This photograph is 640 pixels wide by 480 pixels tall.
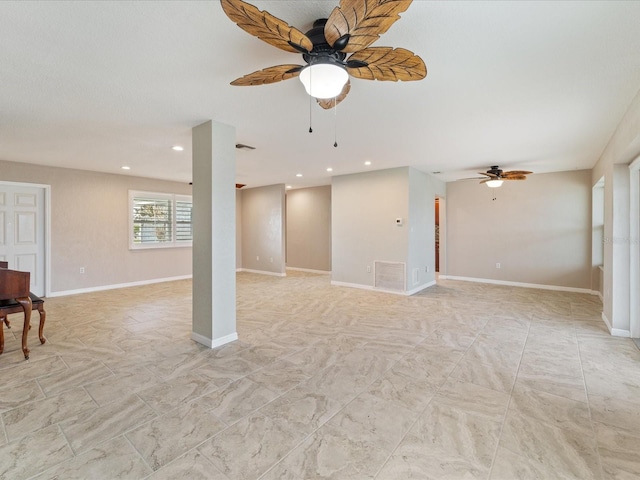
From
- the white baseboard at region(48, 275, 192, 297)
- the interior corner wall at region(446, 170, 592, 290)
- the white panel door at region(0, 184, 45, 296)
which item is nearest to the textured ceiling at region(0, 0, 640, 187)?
the white panel door at region(0, 184, 45, 296)

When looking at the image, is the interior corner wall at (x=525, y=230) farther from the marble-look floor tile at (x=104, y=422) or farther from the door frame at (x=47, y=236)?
the door frame at (x=47, y=236)

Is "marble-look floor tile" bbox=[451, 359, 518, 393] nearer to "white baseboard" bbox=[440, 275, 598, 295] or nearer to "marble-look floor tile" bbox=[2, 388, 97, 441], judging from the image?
"marble-look floor tile" bbox=[2, 388, 97, 441]

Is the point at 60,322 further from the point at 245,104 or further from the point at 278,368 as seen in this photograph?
the point at 245,104

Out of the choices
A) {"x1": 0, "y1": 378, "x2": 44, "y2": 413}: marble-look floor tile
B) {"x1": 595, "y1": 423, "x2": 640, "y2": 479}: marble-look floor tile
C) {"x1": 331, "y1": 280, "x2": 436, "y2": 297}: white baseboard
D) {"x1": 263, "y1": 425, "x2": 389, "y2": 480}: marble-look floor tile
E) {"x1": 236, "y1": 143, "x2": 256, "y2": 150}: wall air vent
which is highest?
{"x1": 236, "y1": 143, "x2": 256, "y2": 150}: wall air vent

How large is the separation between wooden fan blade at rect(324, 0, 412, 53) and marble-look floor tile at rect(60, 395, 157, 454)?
2.59m

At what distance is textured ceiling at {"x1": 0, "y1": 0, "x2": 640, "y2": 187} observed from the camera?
167cm

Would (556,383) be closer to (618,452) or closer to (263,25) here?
(618,452)

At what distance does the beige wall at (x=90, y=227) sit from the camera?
5.62m

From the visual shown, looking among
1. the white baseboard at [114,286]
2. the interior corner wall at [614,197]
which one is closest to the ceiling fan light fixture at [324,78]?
the interior corner wall at [614,197]

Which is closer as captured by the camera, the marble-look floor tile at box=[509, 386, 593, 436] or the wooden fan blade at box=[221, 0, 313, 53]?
the wooden fan blade at box=[221, 0, 313, 53]

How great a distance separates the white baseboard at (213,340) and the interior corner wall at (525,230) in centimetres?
603

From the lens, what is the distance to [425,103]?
2.81m

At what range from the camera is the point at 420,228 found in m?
6.30

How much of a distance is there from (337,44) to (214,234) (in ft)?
7.41
